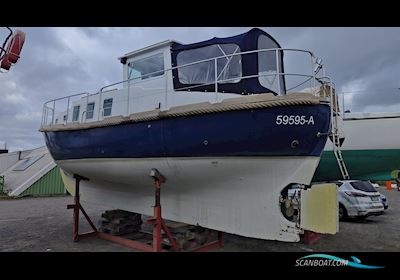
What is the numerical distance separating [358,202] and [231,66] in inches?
257

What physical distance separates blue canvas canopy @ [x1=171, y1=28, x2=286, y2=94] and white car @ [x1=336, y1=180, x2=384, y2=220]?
17.5ft

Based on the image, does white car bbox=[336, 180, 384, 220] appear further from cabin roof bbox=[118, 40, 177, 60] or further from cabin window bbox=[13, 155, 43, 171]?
cabin window bbox=[13, 155, 43, 171]

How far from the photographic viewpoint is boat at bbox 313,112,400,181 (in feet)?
30.0

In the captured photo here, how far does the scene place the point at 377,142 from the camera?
9.24 m

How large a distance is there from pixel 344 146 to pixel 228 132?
6.91 meters

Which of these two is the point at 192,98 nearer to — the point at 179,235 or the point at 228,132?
the point at 228,132

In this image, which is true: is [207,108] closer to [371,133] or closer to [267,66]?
[267,66]

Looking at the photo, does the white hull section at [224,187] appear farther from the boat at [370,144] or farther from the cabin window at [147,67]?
the boat at [370,144]

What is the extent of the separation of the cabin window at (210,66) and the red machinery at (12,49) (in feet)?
16.4

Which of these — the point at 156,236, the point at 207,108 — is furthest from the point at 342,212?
the point at 207,108

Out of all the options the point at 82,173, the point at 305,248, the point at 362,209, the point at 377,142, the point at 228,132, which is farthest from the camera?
the point at 377,142

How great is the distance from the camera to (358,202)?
8727 millimetres
